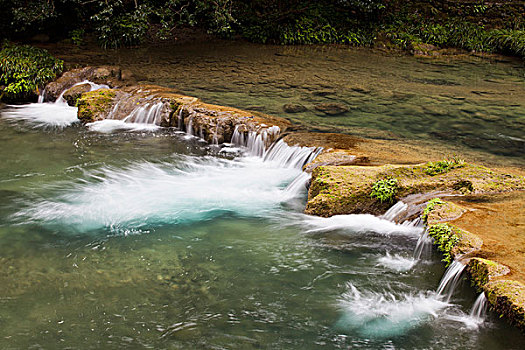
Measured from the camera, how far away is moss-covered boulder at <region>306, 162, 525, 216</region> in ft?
21.2

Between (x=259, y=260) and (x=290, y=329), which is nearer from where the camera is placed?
(x=290, y=329)

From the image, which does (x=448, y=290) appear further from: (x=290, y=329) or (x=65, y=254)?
(x=65, y=254)

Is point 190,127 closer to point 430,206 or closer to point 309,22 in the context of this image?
point 430,206

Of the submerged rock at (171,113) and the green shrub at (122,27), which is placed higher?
the green shrub at (122,27)

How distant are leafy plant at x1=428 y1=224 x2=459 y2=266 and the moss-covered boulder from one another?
3.46 feet

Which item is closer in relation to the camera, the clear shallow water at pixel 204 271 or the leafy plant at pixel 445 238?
the clear shallow water at pixel 204 271

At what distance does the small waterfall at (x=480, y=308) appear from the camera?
453 cm

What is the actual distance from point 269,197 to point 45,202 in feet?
10.8

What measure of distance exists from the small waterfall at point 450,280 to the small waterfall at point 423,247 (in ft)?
1.60

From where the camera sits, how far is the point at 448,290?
4934mm

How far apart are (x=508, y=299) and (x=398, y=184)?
245 centimetres

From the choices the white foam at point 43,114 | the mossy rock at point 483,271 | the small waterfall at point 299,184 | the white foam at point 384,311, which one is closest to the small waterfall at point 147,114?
the white foam at point 43,114

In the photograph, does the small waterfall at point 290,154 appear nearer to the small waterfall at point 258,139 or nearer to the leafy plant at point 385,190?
the small waterfall at point 258,139

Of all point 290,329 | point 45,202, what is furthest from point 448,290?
point 45,202
